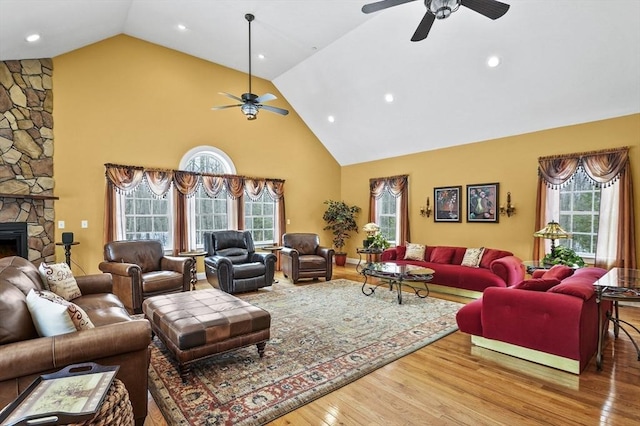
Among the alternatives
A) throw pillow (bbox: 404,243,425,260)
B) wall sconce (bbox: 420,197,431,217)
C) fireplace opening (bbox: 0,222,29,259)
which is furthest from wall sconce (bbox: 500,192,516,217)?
fireplace opening (bbox: 0,222,29,259)

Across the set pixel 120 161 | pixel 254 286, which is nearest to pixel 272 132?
pixel 120 161

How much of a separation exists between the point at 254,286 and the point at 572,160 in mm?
5653

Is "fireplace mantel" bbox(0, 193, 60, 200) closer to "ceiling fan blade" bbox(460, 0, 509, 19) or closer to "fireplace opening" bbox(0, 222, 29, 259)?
"fireplace opening" bbox(0, 222, 29, 259)

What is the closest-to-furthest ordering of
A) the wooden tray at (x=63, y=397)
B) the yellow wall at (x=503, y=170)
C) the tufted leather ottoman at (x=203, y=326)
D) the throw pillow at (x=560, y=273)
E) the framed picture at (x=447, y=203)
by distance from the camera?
1. the wooden tray at (x=63, y=397)
2. the tufted leather ottoman at (x=203, y=326)
3. the throw pillow at (x=560, y=273)
4. the yellow wall at (x=503, y=170)
5. the framed picture at (x=447, y=203)

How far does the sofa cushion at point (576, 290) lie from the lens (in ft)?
8.77

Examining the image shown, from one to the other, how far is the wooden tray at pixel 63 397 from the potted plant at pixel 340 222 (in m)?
7.08

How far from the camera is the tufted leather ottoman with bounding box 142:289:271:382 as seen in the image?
2.54m

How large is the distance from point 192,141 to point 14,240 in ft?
10.6

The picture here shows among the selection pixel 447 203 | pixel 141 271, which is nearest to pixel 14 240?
pixel 141 271

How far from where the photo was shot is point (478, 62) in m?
5.04

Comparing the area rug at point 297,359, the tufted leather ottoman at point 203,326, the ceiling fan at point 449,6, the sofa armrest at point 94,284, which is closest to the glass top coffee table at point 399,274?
the area rug at point 297,359

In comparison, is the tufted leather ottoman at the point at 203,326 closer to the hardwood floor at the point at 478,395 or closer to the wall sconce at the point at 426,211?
the hardwood floor at the point at 478,395

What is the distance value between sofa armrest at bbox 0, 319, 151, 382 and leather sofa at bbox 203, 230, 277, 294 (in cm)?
322

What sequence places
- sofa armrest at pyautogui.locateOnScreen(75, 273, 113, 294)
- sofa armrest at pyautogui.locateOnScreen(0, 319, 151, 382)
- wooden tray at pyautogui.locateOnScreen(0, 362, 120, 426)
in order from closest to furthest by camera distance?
wooden tray at pyautogui.locateOnScreen(0, 362, 120, 426)
sofa armrest at pyautogui.locateOnScreen(0, 319, 151, 382)
sofa armrest at pyautogui.locateOnScreen(75, 273, 113, 294)
